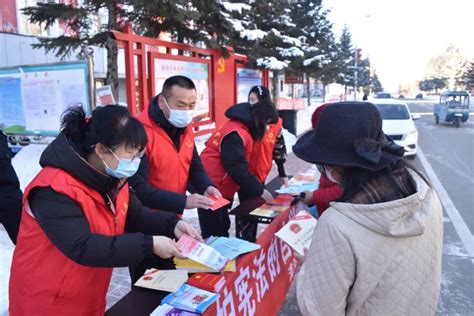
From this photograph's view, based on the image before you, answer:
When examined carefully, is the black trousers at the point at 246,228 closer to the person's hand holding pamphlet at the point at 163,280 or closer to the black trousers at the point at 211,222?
the black trousers at the point at 211,222

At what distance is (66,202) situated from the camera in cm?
151

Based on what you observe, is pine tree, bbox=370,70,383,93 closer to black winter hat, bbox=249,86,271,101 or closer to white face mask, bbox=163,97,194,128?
black winter hat, bbox=249,86,271,101

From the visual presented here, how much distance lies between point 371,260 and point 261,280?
1392mm

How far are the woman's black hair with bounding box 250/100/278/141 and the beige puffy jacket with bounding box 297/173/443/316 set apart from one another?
209cm

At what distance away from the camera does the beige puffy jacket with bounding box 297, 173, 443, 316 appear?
125cm

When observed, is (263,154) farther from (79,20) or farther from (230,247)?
(79,20)

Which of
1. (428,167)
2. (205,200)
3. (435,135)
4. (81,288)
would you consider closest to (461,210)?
(428,167)

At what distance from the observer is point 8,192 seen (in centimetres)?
345

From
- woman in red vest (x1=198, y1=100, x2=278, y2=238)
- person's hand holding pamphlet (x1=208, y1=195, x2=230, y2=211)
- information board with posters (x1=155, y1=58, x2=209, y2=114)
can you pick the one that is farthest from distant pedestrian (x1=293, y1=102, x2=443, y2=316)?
information board with posters (x1=155, y1=58, x2=209, y2=114)

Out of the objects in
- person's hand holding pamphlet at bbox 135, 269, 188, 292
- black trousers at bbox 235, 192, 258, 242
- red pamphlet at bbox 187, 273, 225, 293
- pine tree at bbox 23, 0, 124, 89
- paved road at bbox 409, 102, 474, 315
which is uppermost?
pine tree at bbox 23, 0, 124, 89

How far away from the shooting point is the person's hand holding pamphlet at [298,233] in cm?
213

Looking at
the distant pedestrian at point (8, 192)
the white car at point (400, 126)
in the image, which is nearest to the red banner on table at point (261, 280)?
the distant pedestrian at point (8, 192)

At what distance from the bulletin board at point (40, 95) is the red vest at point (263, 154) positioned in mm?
2776

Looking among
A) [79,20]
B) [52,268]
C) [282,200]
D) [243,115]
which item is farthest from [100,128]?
[79,20]
